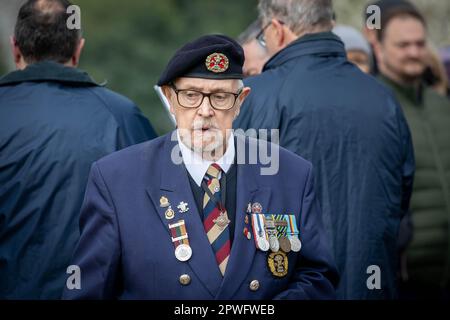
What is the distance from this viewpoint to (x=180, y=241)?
17.1 feet

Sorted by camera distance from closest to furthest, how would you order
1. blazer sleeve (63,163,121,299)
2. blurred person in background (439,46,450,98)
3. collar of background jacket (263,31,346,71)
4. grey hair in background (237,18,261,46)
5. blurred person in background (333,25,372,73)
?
blazer sleeve (63,163,121,299) → collar of background jacket (263,31,346,71) → grey hair in background (237,18,261,46) → blurred person in background (333,25,372,73) → blurred person in background (439,46,450,98)

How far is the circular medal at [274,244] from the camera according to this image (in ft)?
17.4

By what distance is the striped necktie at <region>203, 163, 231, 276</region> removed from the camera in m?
5.27

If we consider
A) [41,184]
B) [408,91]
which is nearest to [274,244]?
[41,184]

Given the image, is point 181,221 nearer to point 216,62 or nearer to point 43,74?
point 216,62

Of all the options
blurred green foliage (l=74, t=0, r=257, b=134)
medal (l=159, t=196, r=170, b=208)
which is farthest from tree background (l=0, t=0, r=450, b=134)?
medal (l=159, t=196, r=170, b=208)

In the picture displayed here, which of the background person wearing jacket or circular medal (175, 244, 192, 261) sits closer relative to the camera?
circular medal (175, 244, 192, 261)

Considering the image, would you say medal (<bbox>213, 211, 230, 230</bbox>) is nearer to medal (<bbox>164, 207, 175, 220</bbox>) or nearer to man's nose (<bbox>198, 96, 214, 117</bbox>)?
medal (<bbox>164, 207, 175, 220</bbox>)

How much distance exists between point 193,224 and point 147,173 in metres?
0.32

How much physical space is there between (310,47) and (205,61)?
1.53m

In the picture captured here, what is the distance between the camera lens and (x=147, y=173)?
17.6 feet

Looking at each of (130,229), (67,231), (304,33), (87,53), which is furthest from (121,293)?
(87,53)

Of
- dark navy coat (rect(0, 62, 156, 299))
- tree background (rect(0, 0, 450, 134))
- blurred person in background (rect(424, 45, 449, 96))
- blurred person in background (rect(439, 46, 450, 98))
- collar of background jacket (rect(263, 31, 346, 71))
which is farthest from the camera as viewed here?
tree background (rect(0, 0, 450, 134))

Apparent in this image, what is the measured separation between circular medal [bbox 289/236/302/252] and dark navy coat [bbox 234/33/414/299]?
1302 millimetres
